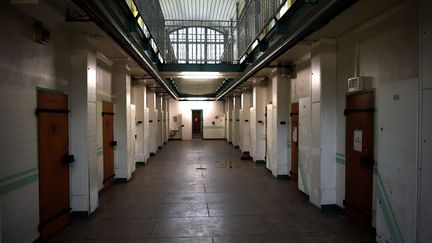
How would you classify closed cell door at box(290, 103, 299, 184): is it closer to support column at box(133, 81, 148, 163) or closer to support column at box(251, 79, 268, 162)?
support column at box(251, 79, 268, 162)

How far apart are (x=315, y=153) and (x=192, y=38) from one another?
6.12 metres

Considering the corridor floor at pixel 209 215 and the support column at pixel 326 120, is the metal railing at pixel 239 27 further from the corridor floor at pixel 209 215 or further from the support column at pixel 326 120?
the corridor floor at pixel 209 215

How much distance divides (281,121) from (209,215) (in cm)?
359

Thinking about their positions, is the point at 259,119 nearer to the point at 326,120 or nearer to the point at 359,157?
the point at 326,120

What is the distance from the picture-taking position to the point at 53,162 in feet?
13.3

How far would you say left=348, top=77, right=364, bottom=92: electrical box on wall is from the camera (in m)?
4.11

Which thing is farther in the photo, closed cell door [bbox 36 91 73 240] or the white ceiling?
the white ceiling

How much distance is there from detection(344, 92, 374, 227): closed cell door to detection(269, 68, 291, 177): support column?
2773mm

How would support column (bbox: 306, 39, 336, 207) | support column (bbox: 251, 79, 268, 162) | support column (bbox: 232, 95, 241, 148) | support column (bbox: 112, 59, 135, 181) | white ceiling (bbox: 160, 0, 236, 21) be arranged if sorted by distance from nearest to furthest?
support column (bbox: 306, 39, 336, 207), support column (bbox: 112, 59, 135, 181), support column (bbox: 251, 79, 268, 162), white ceiling (bbox: 160, 0, 236, 21), support column (bbox: 232, 95, 241, 148)

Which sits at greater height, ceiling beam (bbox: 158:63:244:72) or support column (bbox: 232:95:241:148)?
ceiling beam (bbox: 158:63:244:72)

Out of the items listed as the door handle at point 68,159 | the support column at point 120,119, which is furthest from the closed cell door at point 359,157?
the support column at point 120,119

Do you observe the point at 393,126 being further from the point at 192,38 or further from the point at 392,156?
the point at 192,38

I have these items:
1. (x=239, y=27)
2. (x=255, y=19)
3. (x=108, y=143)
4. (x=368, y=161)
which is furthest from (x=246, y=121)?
(x=368, y=161)

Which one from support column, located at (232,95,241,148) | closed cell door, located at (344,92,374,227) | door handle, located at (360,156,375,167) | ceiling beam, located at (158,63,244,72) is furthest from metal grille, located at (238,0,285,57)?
support column, located at (232,95,241,148)
